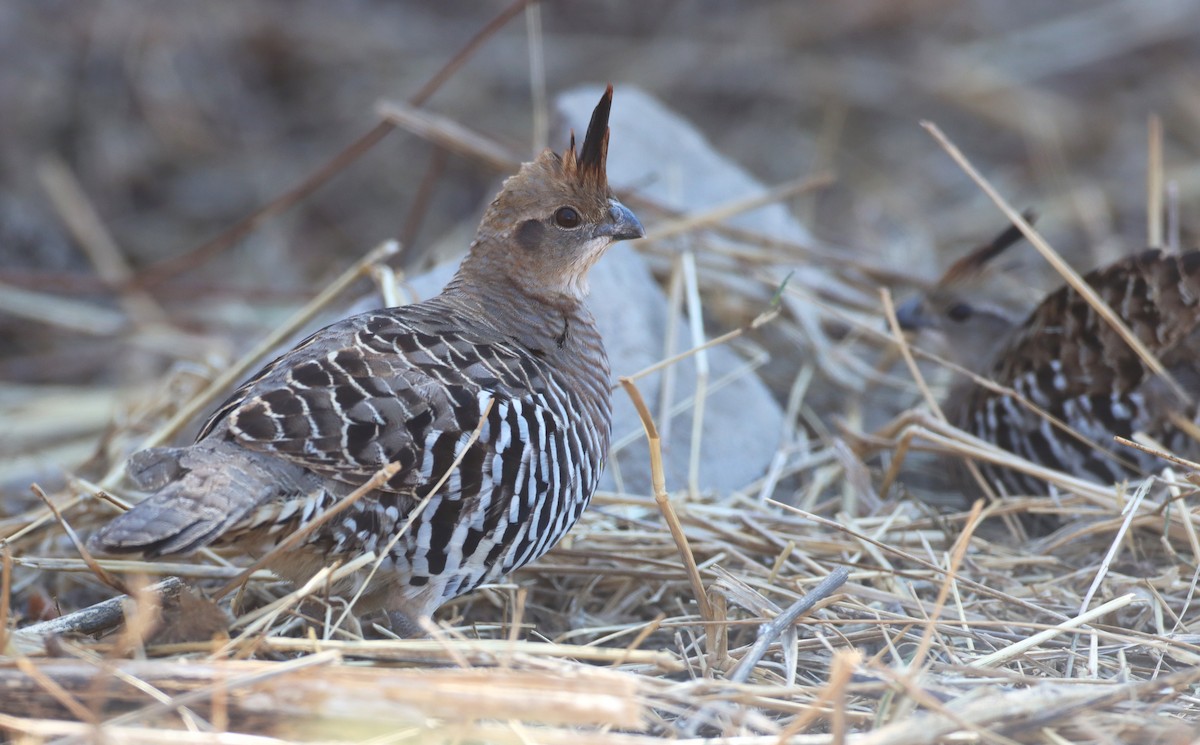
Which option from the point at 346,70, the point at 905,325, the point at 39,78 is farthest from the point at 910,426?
the point at 39,78

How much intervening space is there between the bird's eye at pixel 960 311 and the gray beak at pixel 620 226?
2.18 meters

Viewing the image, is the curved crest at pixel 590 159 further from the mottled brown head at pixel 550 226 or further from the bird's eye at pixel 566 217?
the bird's eye at pixel 566 217

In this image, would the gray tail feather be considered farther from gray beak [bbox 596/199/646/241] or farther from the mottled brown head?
gray beak [bbox 596/199/646/241]

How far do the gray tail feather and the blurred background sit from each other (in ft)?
14.8

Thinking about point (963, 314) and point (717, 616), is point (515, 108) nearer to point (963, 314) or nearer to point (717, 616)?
point (963, 314)

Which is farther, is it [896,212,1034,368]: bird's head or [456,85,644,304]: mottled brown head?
[896,212,1034,368]: bird's head

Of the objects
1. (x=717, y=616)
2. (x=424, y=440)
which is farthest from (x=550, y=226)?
(x=717, y=616)

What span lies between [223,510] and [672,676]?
132 cm

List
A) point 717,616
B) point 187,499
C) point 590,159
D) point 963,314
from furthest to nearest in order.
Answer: point 963,314 < point 590,159 < point 717,616 < point 187,499

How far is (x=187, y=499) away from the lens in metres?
2.75

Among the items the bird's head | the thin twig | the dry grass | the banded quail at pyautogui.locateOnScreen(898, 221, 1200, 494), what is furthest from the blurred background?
the thin twig

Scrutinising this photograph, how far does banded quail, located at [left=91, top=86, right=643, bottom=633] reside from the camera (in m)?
2.89

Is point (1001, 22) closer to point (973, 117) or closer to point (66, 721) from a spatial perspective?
point (973, 117)

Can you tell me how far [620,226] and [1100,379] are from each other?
76.7 inches
